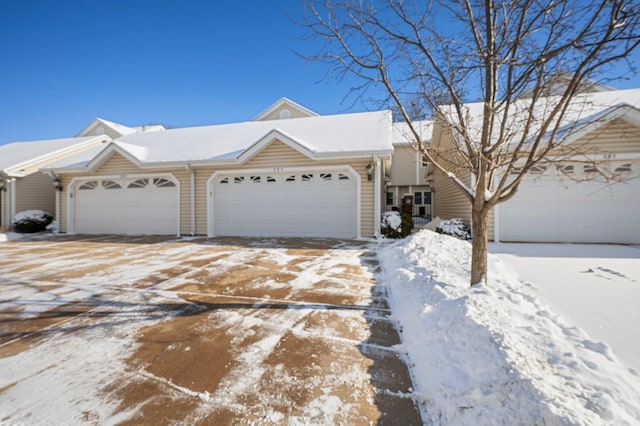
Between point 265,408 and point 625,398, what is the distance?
86.5 inches

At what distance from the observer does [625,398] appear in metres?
1.59

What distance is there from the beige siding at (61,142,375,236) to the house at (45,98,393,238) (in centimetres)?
3

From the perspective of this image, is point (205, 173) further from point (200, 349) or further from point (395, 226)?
point (200, 349)

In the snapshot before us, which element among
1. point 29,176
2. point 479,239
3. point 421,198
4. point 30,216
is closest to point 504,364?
A: point 479,239

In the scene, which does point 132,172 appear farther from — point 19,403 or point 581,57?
point 581,57

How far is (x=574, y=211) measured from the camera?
23.5 ft

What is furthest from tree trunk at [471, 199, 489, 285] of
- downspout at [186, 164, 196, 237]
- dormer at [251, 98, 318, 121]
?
dormer at [251, 98, 318, 121]

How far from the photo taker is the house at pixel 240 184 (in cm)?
854

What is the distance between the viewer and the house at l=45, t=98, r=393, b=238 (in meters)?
8.54

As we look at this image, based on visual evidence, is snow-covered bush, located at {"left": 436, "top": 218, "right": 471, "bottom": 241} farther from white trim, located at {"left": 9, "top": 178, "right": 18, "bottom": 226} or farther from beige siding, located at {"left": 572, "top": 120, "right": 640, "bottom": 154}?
white trim, located at {"left": 9, "top": 178, "right": 18, "bottom": 226}

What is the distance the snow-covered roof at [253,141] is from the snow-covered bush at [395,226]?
6.77ft

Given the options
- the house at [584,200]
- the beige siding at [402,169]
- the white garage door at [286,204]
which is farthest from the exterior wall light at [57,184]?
the beige siding at [402,169]

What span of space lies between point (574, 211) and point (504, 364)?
7846 millimetres

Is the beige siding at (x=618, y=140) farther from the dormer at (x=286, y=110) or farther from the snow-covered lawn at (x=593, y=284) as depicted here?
the dormer at (x=286, y=110)
